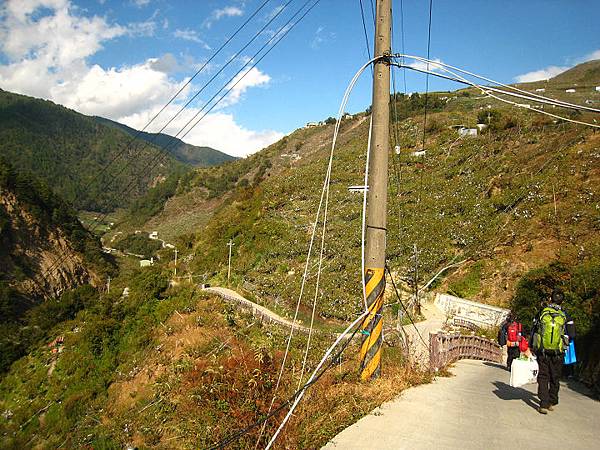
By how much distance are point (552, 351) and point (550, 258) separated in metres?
15.5

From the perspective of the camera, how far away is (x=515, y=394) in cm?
708

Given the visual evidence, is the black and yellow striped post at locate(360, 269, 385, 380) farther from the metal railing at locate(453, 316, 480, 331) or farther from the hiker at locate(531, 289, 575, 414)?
the metal railing at locate(453, 316, 480, 331)

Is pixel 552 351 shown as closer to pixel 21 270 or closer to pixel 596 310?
pixel 596 310

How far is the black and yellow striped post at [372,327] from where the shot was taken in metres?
6.25

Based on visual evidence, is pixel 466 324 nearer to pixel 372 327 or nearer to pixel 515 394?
pixel 515 394

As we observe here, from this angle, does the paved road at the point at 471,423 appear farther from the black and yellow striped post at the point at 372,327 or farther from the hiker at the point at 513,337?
the hiker at the point at 513,337

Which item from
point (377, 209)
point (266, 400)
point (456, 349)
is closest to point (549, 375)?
point (377, 209)

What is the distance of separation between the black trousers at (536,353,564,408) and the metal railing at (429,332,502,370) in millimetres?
2140

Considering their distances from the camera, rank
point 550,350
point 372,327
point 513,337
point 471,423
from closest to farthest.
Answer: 1. point 471,423
2. point 550,350
3. point 372,327
4. point 513,337

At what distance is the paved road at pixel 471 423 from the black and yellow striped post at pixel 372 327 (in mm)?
586

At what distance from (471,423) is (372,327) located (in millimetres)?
1723

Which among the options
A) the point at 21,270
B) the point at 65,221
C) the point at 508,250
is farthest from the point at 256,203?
the point at 65,221

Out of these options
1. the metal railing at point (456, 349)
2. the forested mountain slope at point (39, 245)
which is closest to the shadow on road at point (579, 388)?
the metal railing at point (456, 349)

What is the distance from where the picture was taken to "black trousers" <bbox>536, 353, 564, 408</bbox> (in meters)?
5.92
